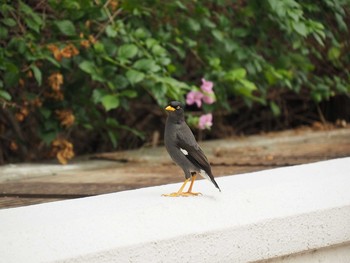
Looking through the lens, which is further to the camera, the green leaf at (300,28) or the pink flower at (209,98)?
the pink flower at (209,98)

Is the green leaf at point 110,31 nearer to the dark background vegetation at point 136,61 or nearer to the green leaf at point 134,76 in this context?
the dark background vegetation at point 136,61

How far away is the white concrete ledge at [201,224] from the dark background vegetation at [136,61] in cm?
134

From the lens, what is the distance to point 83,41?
4152 mm

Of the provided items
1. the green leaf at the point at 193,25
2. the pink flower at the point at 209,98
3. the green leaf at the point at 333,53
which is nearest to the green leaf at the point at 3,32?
the green leaf at the point at 193,25

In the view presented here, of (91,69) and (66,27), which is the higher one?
(66,27)

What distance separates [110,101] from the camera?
4.13m

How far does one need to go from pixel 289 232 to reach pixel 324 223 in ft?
0.53

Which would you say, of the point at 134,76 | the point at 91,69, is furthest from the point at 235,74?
the point at 91,69

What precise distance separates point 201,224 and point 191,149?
0.25 m

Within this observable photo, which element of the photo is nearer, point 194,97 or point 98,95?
point 98,95

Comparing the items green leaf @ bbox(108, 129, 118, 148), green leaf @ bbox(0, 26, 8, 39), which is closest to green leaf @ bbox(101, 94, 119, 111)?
green leaf @ bbox(108, 129, 118, 148)

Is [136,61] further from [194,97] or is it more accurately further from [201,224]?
[201,224]

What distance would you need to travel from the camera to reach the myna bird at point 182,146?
258cm

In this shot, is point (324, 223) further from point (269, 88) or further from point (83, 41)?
point (269, 88)
